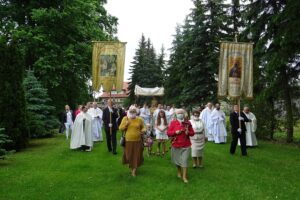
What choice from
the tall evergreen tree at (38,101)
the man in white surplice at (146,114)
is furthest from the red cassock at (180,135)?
the man in white surplice at (146,114)

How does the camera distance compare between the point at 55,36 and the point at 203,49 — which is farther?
the point at 203,49

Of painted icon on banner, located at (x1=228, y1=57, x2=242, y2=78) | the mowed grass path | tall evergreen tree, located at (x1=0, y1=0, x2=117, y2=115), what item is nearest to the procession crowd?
the mowed grass path

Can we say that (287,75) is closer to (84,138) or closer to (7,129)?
(84,138)

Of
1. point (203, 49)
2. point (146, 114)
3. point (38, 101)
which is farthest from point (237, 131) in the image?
point (203, 49)

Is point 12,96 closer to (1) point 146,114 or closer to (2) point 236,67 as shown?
(2) point 236,67

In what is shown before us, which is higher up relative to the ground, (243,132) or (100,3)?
(100,3)

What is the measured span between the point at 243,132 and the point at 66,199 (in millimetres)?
9103

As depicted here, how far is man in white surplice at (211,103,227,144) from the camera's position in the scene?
2191 centimetres

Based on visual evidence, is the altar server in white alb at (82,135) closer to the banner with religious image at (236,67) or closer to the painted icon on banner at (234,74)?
the banner with religious image at (236,67)

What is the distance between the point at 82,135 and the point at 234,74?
22.3 ft

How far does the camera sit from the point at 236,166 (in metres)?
13.7

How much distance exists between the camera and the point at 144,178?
37.9 feet

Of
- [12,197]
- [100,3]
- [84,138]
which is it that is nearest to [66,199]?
[12,197]

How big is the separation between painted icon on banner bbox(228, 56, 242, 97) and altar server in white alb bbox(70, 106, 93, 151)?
6164 mm
